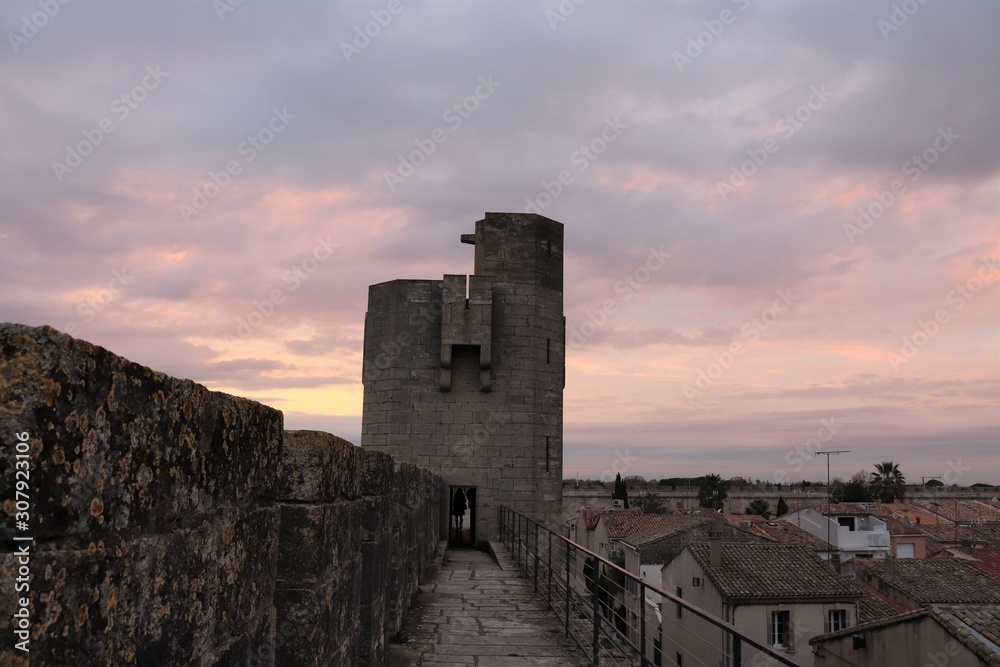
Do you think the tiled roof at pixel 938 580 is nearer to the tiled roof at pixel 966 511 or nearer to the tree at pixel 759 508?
the tree at pixel 759 508

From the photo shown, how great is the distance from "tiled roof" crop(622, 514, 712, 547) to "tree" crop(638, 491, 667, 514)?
24987 mm

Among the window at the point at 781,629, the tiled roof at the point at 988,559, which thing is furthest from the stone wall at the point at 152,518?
the tiled roof at the point at 988,559

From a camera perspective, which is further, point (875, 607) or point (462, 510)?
point (875, 607)

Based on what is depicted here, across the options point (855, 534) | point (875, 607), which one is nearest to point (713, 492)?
point (855, 534)

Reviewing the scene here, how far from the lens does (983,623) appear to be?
14180 millimetres

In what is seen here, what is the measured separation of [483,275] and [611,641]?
10.8m

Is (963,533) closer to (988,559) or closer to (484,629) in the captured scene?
(988,559)

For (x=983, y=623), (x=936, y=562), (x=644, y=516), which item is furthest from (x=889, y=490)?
(x=983, y=623)

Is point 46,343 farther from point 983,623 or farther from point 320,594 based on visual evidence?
point 983,623

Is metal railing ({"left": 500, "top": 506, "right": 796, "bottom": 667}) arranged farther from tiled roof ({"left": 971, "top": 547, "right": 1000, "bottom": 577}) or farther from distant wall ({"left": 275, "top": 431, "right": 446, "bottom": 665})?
tiled roof ({"left": 971, "top": 547, "right": 1000, "bottom": 577})

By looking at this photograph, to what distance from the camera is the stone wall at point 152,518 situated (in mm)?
1114

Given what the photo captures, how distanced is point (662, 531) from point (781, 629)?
11666 mm

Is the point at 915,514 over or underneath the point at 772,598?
over

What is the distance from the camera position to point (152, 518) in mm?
1486
